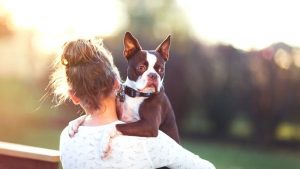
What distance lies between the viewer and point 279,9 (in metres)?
12.4

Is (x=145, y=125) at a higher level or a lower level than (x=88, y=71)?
lower

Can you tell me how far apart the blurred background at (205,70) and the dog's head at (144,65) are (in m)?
6.96

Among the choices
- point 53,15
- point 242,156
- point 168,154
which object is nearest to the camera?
point 168,154

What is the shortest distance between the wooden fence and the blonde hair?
487mm

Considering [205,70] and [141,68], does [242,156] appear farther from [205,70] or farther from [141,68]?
[141,68]

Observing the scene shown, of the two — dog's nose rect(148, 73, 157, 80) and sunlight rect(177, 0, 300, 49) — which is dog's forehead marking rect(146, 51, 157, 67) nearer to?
dog's nose rect(148, 73, 157, 80)

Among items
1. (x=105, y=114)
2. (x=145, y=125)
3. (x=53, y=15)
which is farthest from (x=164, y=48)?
(x=53, y=15)

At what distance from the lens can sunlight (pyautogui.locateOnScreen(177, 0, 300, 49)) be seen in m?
11.5

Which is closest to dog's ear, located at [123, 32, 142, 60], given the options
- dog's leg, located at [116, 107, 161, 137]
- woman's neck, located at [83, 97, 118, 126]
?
dog's leg, located at [116, 107, 161, 137]

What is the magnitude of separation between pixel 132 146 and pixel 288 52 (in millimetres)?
9453

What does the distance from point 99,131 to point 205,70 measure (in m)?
10.8

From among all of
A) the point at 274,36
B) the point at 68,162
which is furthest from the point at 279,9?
the point at 68,162

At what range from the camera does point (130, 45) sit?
2.27m

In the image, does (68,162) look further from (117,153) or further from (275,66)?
(275,66)
